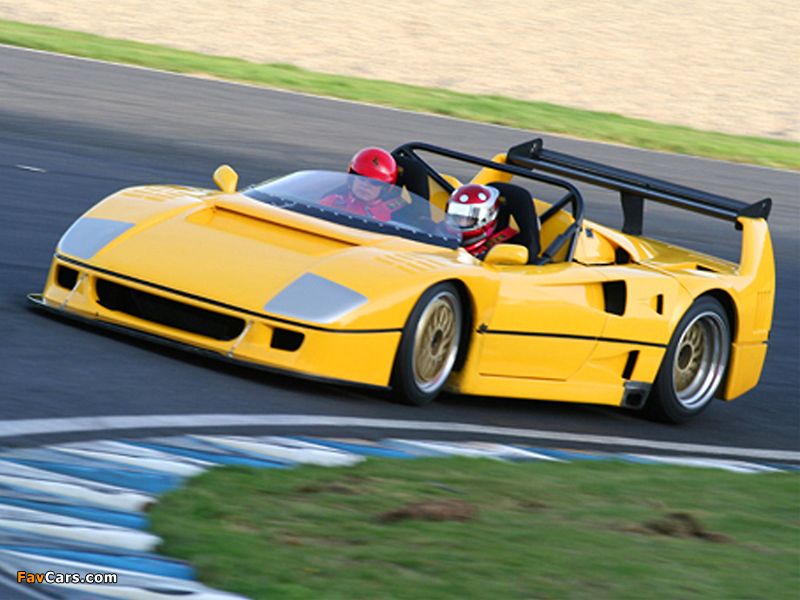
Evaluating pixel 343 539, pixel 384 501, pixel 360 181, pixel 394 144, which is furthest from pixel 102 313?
pixel 394 144

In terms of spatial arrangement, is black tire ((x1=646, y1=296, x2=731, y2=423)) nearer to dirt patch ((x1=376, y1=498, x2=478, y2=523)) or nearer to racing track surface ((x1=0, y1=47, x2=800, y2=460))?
racing track surface ((x1=0, y1=47, x2=800, y2=460))

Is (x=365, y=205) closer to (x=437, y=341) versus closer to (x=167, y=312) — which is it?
(x=437, y=341)

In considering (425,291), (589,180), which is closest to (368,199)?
(425,291)

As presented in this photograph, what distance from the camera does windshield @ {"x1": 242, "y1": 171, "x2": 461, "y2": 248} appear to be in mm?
6793

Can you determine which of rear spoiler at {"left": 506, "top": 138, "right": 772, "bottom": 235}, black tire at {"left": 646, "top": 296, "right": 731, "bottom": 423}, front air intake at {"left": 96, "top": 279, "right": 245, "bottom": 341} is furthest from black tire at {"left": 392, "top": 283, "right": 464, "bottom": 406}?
rear spoiler at {"left": 506, "top": 138, "right": 772, "bottom": 235}

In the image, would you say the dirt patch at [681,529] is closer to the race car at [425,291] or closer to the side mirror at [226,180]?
the race car at [425,291]

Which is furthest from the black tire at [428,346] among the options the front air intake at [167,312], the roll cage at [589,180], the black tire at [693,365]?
the black tire at [693,365]

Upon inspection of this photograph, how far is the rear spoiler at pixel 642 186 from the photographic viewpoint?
7.92 m

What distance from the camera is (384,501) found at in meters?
4.27

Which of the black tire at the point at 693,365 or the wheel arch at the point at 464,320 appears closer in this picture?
the wheel arch at the point at 464,320

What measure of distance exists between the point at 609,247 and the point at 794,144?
57.1 feet

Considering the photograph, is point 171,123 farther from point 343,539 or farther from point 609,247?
point 343,539

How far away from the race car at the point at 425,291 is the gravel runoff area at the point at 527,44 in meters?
17.6

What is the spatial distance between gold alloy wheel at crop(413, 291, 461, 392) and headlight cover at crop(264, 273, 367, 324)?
41cm
